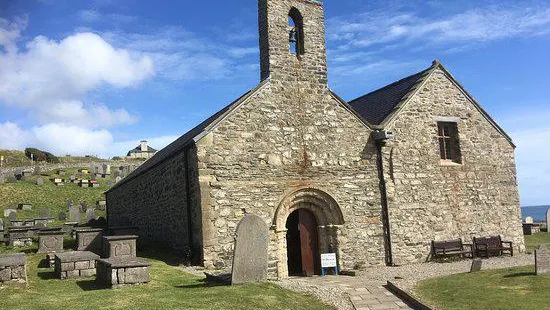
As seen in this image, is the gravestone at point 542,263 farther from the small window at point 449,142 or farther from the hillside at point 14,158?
the hillside at point 14,158

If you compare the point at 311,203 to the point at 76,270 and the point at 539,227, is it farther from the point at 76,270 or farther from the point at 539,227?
the point at 539,227

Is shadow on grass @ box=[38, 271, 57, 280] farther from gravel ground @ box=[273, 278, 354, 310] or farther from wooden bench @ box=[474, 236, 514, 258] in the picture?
wooden bench @ box=[474, 236, 514, 258]

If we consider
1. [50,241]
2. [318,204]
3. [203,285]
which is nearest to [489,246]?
[318,204]

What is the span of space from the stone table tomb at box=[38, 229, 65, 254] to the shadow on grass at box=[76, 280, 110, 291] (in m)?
5.84

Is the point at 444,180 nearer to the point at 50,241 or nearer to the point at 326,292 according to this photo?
the point at 326,292

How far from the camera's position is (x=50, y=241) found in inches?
643

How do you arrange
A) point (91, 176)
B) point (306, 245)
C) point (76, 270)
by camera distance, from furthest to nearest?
point (91, 176) < point (306, 245) < point (76, 270)

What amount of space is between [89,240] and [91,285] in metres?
6.05

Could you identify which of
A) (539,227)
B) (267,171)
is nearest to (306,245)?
(267,171)

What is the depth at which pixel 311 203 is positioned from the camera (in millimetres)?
15906

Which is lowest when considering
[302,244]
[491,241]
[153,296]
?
[491,241]

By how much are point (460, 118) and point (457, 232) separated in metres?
4.83

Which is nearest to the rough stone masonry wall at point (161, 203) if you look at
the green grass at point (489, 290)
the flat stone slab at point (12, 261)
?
the flat stone slab at point (12, 261)

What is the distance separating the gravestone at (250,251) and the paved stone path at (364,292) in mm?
2446
